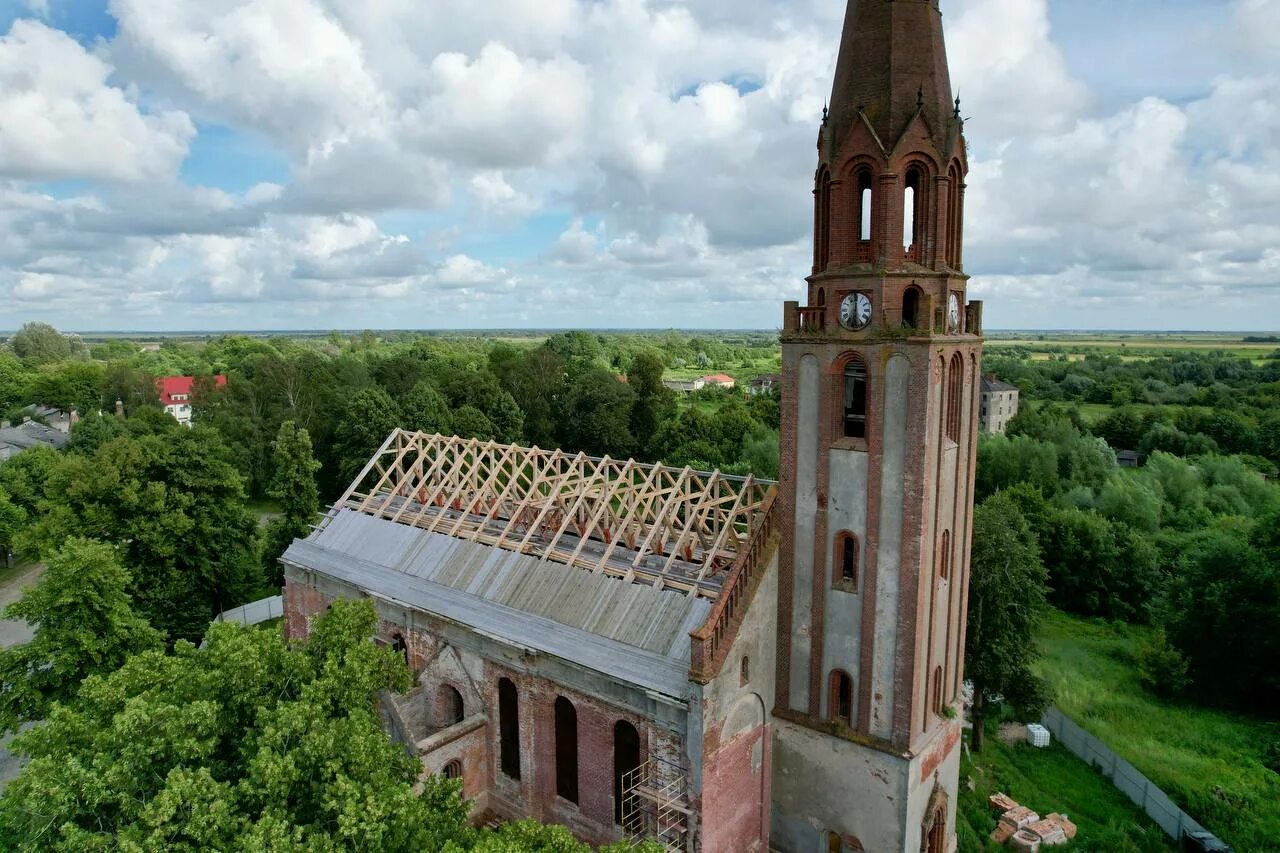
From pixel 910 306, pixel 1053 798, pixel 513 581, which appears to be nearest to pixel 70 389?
pixel 513 581

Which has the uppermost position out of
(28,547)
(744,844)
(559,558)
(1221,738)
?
(559,558)

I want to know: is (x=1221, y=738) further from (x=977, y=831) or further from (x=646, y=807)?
(x=646, y=807)

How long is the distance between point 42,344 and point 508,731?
614ft

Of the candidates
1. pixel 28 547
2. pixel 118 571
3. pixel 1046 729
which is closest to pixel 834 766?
pixel 1046 729

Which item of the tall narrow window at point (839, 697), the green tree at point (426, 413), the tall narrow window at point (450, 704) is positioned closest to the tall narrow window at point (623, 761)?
the tall narrow window at point (839, 697)

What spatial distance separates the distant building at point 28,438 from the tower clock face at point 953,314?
83.2m

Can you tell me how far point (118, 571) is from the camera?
1204 inches

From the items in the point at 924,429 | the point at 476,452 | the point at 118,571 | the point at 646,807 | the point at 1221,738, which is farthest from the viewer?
the point at 1221,738

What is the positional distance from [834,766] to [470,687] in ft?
41.6

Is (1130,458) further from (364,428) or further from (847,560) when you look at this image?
(847,560)

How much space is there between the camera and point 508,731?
87.4ft

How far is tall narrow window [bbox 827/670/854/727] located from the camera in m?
22.7

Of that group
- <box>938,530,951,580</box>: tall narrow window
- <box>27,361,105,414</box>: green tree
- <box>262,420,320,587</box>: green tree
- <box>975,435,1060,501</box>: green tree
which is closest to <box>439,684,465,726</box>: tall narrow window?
<box>938,530,951,580</box>: tall narrow window

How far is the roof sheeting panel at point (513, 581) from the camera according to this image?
23375 mm
